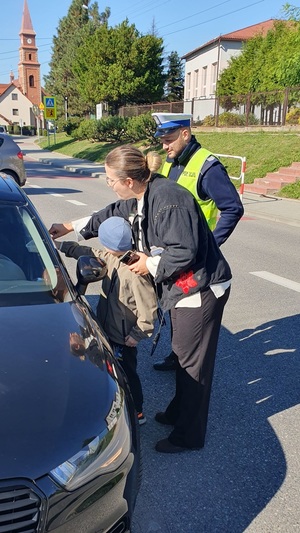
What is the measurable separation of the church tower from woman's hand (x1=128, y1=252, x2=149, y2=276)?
356ft

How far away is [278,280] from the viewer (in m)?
6.44

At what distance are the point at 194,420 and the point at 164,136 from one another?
5.80ft

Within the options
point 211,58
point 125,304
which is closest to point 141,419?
point 125,304

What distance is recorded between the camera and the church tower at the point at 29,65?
4045 inches

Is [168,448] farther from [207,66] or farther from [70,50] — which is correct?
[70,50]

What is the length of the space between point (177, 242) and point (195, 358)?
71 centimetres

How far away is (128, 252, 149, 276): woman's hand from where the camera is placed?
8.04ft

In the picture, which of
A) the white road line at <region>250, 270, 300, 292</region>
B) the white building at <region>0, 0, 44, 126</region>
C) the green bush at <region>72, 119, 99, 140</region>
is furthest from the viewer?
the white building at <region>0, 0, 44, 126</region>

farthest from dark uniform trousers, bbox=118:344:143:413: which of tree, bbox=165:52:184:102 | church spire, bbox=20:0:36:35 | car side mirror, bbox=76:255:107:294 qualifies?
church spire, bbox=20:0:36:35

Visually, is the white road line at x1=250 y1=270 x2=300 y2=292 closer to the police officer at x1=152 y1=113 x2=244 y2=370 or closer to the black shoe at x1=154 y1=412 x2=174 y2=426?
the police officer at x1=152 y1=113 x2=244 y2=370

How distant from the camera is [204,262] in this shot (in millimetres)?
2520

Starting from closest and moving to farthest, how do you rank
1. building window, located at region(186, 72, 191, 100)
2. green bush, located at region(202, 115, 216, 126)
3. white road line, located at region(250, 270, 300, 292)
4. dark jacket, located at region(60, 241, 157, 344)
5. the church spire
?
dark jacket, located at region(60, 241, 157, 344) → white road line, located at region(250, 270, 300, 292) → green bush, located at region(202, 115, 216, 126) → building window, located at region(186, 72, 191, 100) → the church spire

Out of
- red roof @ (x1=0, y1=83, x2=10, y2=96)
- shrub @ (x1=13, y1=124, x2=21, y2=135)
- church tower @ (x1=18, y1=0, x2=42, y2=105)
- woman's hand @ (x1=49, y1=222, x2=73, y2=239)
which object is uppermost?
church tower @ (x1=18, y1=0, x2=42, y2=105)

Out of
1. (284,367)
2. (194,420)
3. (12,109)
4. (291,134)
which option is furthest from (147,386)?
(12,109)
